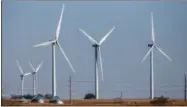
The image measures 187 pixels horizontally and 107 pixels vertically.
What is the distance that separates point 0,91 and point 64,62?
167cm

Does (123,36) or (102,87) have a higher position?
(123,36)

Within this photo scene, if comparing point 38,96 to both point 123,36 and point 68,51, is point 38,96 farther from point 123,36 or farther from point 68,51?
point 123,36

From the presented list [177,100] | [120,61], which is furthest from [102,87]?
[177,100]

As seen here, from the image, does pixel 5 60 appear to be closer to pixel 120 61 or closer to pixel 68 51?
pixel 68 51

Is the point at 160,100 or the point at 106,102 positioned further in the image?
Answer: the point at 160,100

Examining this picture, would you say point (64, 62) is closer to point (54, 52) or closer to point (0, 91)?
point (54, 52)

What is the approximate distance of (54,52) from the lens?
17.3m

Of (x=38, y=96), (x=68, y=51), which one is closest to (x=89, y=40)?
(x=68, y=51)

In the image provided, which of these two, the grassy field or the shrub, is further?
the shrub

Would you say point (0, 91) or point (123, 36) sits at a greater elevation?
point (123, 36)

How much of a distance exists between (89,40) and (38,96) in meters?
1.81

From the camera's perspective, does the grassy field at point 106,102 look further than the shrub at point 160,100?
No

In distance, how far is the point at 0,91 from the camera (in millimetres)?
16875

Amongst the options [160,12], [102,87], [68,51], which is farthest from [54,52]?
[160,12]
